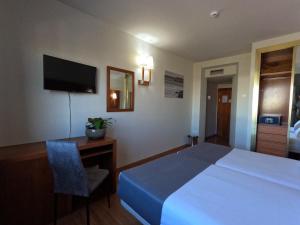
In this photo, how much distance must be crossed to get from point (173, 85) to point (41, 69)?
2.81m

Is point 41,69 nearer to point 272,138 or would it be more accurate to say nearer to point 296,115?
point 272,138

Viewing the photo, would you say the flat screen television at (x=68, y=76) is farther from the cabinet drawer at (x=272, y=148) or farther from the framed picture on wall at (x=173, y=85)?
the cabinet drawer at (x=272, y=148)

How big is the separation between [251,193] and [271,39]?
3.02 m

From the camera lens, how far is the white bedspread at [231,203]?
885 mm

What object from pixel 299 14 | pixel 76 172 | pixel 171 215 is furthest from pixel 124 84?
pixel 299 14

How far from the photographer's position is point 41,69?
184cm

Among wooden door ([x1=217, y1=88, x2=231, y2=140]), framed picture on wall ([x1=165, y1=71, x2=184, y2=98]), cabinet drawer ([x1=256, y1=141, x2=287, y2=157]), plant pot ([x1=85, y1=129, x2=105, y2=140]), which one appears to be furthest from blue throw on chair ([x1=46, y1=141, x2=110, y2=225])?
wooden door ([x1=217, y1=88, x2=231, y2=140])

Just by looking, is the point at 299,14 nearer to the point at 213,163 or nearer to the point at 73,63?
the point at 213,163

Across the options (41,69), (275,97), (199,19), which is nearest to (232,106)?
(275,97)

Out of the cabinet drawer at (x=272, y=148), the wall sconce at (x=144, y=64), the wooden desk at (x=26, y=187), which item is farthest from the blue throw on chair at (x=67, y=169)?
the cabinet drawer at (x=272, y=148)

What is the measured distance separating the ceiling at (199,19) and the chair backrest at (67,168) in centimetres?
182

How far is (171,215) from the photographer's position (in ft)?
3.19

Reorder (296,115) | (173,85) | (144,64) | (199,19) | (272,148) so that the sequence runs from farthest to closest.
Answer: (173,85), (144,64), (272,148), (296,115), (199,19)

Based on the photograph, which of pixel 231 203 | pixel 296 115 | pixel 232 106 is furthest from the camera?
pixel 232 106
